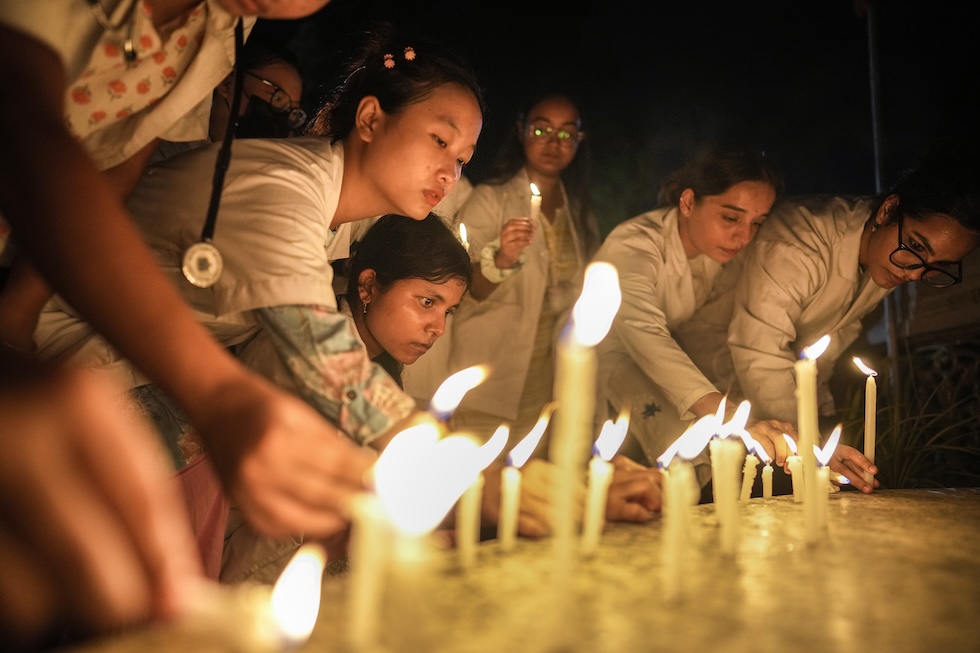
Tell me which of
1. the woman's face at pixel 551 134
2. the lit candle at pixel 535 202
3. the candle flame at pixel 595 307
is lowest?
the candle flame at pixel 595 307

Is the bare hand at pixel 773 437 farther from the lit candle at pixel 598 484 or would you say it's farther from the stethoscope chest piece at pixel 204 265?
the stethoscope chest piece at pixel 204 265

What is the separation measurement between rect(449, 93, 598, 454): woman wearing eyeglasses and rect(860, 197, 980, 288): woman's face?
1.16 metres

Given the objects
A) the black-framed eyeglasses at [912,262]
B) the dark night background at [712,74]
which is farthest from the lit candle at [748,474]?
the dark night background at [712,74]

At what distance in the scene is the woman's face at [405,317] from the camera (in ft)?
7.25

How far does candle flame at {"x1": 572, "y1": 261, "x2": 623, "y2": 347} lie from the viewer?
74cm

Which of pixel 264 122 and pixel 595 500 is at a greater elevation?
pixel 264 122

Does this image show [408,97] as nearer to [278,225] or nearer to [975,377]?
[278,225]

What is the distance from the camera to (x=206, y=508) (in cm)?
157

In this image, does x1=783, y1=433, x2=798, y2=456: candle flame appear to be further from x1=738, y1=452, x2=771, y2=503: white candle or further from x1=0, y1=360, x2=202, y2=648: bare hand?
x1=0, y1=360, x2=202, y2=648: bare hand

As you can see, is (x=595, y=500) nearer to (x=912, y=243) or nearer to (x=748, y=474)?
(x=748, y=474)

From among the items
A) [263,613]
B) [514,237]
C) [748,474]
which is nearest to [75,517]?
[263,613]

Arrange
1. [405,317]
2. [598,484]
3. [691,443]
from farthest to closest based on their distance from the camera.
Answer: [405,317] → [691,443] → [598,484]

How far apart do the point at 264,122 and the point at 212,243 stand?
1.14 meters

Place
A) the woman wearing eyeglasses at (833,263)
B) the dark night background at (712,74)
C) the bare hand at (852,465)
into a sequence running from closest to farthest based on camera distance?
the bare hand at (852,465), the woman wearing eyeglasses at (833,263), the dark night background at (712,74)
